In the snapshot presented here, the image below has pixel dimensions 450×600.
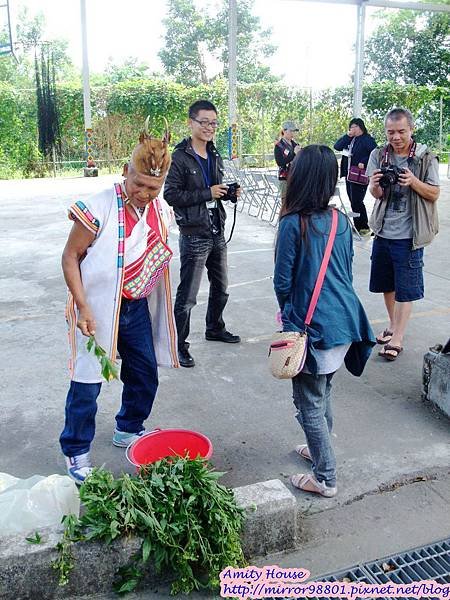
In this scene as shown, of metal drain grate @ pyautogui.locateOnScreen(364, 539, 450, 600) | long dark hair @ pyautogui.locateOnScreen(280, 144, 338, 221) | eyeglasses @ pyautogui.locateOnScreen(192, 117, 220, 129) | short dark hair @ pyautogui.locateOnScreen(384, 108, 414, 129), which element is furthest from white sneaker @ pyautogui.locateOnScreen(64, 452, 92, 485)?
short dark hair @ pyautogui.locateOnScreen(384, 108, 414, 129)

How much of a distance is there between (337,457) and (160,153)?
6.04ft

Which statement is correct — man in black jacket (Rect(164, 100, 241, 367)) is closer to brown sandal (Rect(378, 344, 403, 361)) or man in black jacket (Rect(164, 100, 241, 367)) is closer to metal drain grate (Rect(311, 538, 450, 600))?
brown sandal (Rect(378, 344, 403, 361))

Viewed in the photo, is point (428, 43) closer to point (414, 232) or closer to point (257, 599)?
point (414, 232)

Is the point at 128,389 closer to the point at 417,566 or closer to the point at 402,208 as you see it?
the point at 417,566

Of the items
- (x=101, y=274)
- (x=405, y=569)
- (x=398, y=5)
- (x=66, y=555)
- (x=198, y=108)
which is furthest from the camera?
(x=398, y=5)

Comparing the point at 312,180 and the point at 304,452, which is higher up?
the point at 312,180

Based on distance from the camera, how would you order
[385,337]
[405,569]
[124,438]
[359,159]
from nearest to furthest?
[405,569]
[124,438]
[385,337]
[359,159]

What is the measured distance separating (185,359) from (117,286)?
1819mm

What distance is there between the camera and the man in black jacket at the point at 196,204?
4.45 meters

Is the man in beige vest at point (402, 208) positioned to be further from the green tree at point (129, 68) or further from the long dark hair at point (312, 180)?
the green tree at point (129, 68)

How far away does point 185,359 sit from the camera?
15.5 ft

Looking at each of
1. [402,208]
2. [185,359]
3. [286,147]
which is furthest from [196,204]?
[286,147]

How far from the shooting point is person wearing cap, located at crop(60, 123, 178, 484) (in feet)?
9.52

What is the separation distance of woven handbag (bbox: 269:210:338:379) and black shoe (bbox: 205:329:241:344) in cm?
230
